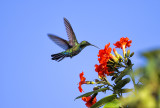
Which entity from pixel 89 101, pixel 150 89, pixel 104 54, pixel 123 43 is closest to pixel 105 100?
pixel 89 101

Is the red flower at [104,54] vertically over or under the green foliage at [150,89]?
over

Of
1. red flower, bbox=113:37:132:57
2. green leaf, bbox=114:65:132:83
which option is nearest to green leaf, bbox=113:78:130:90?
green leaf, bbox=114:65:132:83

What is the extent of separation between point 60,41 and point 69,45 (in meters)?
0.23

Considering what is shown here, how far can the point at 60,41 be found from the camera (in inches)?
170

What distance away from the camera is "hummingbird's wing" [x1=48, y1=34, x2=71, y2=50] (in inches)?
163

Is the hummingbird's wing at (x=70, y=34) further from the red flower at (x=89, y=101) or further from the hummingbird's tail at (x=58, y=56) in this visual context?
the red flower at (x=89, y=101)

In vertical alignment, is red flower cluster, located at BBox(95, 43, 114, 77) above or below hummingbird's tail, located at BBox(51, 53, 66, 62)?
below

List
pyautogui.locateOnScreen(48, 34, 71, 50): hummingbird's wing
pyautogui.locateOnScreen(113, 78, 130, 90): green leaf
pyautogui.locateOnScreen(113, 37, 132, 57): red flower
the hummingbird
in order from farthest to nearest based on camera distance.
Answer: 1. the hummingbird
2. pyautogui.locateOnScreen(48, 34, 71, 50): hummingbird's wing
3. pyautogui.locateOnScreen(113, 37, 132, 57): red flower
4. pyautogui.locateOnScreen(113, 78, 130, 90): green leaf

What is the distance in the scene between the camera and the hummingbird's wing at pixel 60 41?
4.15 meters

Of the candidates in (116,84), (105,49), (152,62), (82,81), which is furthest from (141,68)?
(82,81)

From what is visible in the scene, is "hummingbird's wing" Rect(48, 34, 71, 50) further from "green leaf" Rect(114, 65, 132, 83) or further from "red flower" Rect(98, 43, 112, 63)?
"green leaf" Rect(114, 65, 132, 83)

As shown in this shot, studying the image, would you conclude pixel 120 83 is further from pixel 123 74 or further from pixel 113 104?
pixel 113 104

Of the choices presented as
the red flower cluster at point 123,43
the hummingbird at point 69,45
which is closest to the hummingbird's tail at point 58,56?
the hummingbird at point 69,45

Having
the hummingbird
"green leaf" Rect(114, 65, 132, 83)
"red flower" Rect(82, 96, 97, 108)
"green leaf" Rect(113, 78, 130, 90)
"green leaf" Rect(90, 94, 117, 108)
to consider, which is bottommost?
"green leaf" Rect(90, 94, 117, 108)
